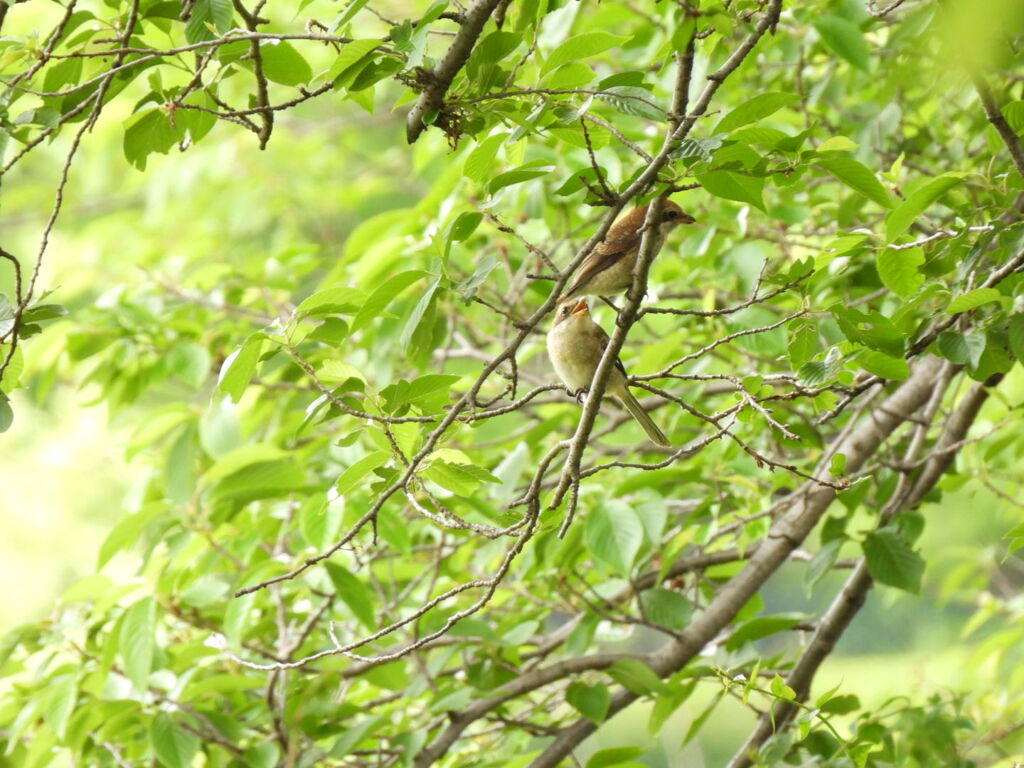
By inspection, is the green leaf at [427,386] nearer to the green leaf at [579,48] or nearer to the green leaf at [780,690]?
the green leaf at [579,48]

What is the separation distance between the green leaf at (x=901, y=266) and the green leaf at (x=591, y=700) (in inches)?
58.1

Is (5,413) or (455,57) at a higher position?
(455,57)

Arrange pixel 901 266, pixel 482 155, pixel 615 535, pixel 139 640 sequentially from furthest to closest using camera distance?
pixel 139 640 < pixel 615 535 < pixel 901 266 < pixel 482 155

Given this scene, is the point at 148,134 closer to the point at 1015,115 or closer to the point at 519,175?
the point at 519,175

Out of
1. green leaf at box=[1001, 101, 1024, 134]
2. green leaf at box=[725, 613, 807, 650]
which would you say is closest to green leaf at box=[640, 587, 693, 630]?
green leaf at box=[725, 613, 807, 650]

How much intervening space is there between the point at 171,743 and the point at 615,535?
1281 millimetres

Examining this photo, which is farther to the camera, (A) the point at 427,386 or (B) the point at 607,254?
(B) the point at 607,254

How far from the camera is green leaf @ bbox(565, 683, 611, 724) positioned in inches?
118

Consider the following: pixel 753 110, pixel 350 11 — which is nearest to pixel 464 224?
pixel 350 11

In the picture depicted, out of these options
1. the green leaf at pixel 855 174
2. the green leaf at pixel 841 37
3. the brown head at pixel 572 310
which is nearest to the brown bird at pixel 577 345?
the brown head at pixel 572 310

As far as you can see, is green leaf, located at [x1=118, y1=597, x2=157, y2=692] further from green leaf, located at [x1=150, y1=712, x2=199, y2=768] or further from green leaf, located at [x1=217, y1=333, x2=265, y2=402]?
green leaf, located at [x1=217, y1=333, x2=265, y2=402]

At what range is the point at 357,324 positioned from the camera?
6.13ft

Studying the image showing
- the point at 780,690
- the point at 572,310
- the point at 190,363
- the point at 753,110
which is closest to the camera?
the point at 753,110

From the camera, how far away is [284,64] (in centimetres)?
199
